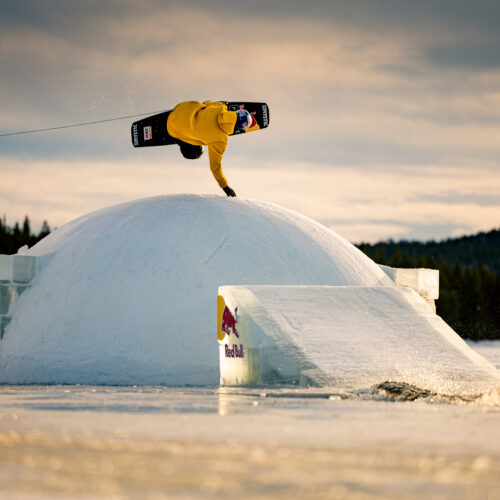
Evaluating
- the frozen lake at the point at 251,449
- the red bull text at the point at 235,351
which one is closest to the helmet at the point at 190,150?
the red bull text at the point at 235,351

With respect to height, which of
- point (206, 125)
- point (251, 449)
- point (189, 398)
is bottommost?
point (189, 398)

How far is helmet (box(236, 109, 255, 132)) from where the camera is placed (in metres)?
16.8

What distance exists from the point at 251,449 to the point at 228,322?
831cm

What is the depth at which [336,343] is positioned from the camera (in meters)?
13.5

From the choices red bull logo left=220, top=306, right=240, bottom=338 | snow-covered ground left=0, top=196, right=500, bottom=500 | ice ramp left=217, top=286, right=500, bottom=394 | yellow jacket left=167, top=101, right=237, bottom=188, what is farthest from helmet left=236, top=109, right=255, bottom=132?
red bull logo left=220, top=306, right=240, bottom=338

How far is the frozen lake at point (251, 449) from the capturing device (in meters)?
4.61

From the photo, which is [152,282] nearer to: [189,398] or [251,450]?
[189,398]

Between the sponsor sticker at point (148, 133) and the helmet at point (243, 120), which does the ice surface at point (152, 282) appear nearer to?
the sponsor sticker at point (148, 133)

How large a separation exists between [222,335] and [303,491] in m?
10.1

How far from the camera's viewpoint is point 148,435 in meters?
6.74

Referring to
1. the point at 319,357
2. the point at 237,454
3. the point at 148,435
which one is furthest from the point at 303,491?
the point at 319,357

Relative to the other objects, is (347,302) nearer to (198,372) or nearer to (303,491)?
(198,372)

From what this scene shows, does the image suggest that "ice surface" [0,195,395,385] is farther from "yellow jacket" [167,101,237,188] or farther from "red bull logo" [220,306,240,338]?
"yellow jacket" [167,101,237,188]

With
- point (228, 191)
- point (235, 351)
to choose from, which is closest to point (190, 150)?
point (228, 191)
